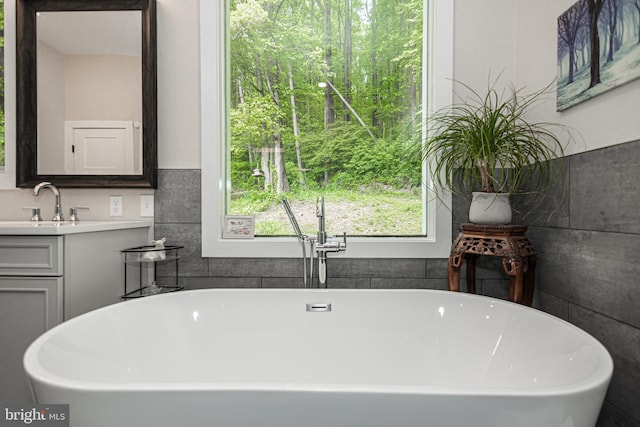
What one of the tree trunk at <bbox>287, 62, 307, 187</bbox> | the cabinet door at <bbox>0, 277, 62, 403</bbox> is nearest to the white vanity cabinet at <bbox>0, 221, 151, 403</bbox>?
the cabinet door at <bbox>0, 277, 62, 403</bbox>

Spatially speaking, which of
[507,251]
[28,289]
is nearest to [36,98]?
[28,289]

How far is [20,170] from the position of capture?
2082 mm

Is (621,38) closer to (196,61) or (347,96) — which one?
(347,96)

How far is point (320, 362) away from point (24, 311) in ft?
3.86

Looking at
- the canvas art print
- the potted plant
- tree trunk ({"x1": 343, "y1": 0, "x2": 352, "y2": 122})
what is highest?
tree trunk ({"x1": 343, "y1": 0, "x2": 352, "y2": 122})

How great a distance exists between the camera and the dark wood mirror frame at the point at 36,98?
205 cm

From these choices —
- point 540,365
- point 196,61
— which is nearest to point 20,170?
point 196,61

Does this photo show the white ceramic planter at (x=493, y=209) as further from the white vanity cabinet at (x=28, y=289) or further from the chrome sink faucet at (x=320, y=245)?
the white vanity cabinet at (x=28, y=289)

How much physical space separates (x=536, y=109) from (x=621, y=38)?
63 centimetres

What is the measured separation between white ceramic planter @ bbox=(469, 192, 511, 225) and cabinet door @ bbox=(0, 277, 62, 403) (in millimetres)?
1740

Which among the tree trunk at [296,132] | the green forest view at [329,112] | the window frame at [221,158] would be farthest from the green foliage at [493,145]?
the tree trunk at [296,132]

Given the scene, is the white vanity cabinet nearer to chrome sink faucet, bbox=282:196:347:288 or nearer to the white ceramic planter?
chrome sink faucet, bbox=282:196:347:288

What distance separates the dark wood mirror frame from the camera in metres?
2.05

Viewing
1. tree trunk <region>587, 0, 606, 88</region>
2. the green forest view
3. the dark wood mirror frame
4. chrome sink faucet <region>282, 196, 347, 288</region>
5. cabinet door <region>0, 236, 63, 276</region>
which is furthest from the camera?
the green forest view
